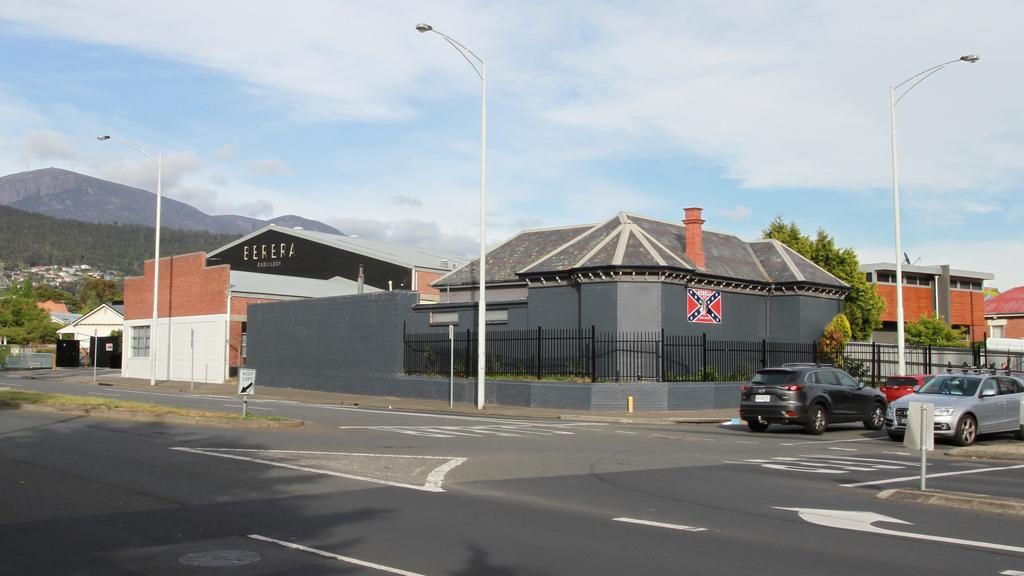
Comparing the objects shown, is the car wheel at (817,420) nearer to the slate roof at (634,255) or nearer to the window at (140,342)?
the slate roof at (634,255)

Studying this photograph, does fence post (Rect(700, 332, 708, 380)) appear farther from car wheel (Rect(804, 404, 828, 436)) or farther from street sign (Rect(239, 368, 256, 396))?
street sign (Rect(239, 368, 256, 396))

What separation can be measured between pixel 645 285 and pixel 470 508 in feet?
76.3

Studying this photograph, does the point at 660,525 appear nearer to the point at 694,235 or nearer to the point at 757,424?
the point at 757,424

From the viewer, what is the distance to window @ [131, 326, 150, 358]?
2207 inches

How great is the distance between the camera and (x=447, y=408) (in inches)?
1228

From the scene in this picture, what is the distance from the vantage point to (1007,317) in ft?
234

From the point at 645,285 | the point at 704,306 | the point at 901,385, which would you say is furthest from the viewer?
the point at 704,306

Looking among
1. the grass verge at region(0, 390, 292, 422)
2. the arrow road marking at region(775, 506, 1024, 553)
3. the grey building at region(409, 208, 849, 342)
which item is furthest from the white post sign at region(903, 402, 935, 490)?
the grey building at region(409, 208, 849, 342)

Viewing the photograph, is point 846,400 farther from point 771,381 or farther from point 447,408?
point 447,408

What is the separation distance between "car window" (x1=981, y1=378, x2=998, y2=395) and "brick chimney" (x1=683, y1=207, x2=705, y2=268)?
16.4m

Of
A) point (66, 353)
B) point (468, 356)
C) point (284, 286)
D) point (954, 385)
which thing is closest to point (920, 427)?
point (954, 385)

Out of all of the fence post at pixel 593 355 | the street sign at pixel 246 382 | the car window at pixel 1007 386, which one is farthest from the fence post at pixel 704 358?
the street sign at pixel 246 382

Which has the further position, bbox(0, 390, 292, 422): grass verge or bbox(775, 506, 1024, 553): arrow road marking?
bbox(0, 390, 292, 422): grass verge

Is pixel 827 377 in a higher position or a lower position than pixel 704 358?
lower
